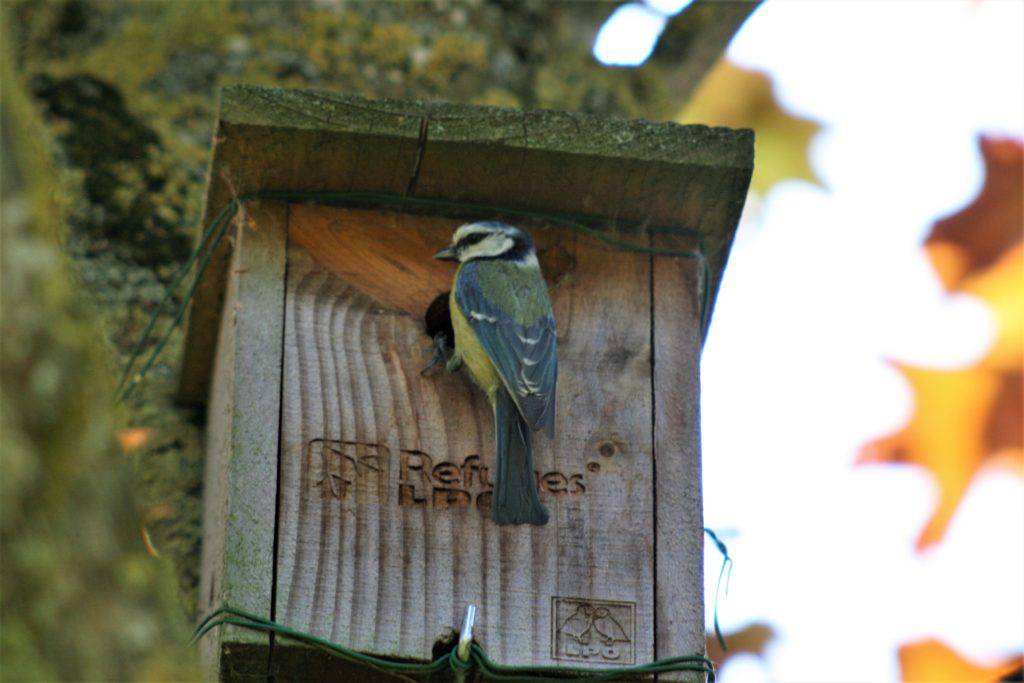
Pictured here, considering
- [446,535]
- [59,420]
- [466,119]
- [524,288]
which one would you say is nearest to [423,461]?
[446,535]

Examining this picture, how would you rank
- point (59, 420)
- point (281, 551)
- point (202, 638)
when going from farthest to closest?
point (202, 638) < point (281, 551) < point (59, 420)

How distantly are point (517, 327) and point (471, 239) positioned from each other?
0.19 meters

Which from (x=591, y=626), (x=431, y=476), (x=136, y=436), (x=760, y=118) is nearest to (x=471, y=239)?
(x=431, y=476)

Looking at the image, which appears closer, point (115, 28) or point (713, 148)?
point (713, 148)

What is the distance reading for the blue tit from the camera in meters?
2.79

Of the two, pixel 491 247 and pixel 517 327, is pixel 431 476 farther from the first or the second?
pixel 491 247

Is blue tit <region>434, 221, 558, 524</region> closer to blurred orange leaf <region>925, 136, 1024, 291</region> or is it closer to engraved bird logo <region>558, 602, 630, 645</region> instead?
engraved bird logo <region>558, 602, 630, 645</region>

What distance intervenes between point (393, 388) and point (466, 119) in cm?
49

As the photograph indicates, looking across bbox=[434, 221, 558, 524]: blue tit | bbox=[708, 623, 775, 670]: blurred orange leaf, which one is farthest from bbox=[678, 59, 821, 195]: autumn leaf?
bbox=[434, 221, 558, 524]: blue tit

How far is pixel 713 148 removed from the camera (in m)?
3.05

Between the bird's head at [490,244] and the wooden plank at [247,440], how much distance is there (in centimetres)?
30

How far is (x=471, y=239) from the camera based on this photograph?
3041 millimetres

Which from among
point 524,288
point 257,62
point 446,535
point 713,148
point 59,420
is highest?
point 257,62

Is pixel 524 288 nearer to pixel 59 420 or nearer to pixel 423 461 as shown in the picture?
pixel 423 461
